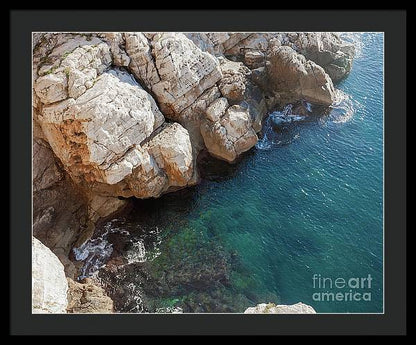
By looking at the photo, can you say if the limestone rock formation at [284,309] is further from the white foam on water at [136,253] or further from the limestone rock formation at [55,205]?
the limestone rock formation at [55,205]

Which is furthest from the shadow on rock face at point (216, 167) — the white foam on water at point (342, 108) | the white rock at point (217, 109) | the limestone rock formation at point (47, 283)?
the limestone rock formation at point (47, 283)

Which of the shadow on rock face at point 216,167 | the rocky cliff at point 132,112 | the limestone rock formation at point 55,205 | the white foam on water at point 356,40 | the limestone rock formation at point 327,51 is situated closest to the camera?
the rocky cliff at point 132,112

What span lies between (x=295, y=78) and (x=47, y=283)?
20.1 meters

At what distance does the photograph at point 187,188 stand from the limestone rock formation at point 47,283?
76 millimetres

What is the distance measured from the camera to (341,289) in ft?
68.9

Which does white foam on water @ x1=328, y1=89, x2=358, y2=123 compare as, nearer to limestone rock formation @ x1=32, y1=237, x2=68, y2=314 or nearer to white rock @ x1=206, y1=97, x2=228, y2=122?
white rock @ x1=206, y1=97, x2=228, y2=122

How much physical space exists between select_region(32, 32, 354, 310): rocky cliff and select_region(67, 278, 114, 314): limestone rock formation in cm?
101

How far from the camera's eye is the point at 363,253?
75.6ft

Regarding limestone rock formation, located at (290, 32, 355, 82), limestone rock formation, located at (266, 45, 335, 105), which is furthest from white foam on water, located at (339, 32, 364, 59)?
limestone rock formation, located at (266, 45, 335, 105)

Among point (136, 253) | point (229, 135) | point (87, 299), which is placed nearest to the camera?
point (87, 299)

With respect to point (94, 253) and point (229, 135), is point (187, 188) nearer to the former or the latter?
point (229, 135)

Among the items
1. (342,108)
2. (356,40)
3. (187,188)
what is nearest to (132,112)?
(187,188)

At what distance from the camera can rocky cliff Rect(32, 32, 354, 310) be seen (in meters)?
23.6

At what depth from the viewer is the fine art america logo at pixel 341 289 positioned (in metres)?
20.6
